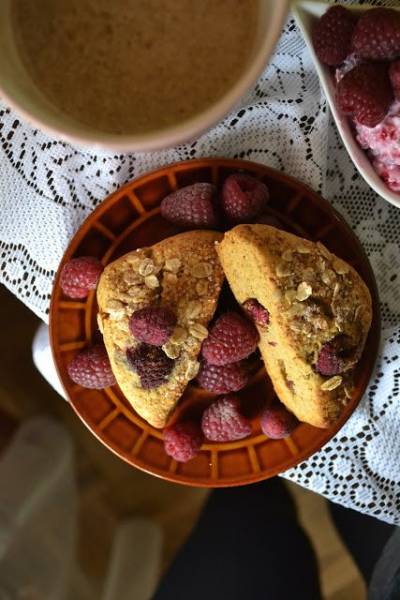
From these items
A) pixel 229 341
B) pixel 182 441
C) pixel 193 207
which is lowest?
pixel 182 441

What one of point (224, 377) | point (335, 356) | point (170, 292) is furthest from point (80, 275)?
point (335, 356)

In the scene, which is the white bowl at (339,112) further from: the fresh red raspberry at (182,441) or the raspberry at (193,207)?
the fresh red raspberry at (182,441)

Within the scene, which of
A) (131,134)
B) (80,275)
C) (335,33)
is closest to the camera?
(131,134)

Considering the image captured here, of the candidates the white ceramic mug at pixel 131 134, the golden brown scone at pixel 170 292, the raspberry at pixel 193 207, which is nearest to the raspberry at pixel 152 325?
the golden brown scone at pixel 170 292

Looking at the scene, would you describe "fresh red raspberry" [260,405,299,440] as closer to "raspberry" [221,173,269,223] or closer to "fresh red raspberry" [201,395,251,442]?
"fresh red raspberry" [201,395,251,442]

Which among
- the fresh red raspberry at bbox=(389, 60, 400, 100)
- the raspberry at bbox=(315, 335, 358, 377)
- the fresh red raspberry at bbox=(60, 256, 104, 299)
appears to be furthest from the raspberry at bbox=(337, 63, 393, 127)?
the fresh red raspberry at bbox=(60, 256, 104, 299)

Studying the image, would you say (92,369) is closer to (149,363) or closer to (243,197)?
(149,363)

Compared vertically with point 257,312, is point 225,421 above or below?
below
